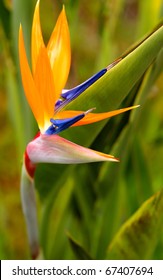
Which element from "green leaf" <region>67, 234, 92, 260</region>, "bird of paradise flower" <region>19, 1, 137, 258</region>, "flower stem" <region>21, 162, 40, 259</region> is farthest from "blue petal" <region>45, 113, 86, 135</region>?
"green leaf" <region>67, 234, 92, 260</region>

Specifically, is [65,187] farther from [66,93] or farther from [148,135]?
[66,93]

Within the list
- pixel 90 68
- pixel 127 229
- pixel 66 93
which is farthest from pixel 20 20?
pixel 90 68

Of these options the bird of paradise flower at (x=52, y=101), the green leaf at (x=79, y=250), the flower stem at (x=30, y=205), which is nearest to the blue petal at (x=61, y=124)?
the bird of paradise flower at (x=52, y=101)

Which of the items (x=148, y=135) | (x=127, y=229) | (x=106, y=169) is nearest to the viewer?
(x=127, y=229)

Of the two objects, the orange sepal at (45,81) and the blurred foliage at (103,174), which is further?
the blurred foliage at (103,174)

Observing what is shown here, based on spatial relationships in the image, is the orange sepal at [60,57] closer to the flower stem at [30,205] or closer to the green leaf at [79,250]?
the flower stem at [30,205]

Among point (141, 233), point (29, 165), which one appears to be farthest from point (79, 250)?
point (29, 165)
